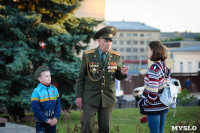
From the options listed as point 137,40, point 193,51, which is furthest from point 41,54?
point 137,40

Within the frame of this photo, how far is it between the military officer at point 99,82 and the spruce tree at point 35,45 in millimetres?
6961

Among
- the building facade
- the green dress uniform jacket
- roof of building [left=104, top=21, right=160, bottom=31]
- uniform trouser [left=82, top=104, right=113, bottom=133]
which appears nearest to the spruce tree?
the green dress uniform jacket

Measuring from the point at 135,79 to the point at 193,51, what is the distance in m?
17.5

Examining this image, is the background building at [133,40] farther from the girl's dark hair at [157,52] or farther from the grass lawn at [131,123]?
the girl's dark hair at [157,52]

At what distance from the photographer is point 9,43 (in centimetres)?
1290

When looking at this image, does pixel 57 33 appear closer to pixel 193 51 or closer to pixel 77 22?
pixel 77 22

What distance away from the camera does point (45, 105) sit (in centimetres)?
536

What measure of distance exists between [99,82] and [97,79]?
0.06m

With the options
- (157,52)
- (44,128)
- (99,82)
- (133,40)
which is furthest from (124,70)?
(133,40)

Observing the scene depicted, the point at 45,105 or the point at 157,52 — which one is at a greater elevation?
the point at 157,52

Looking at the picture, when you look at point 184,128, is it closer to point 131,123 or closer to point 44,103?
point 44,103

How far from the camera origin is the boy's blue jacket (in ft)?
17.3

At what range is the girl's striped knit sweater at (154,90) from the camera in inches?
189

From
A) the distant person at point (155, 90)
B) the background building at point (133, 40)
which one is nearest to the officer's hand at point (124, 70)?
the distant person at point (155, 90)
